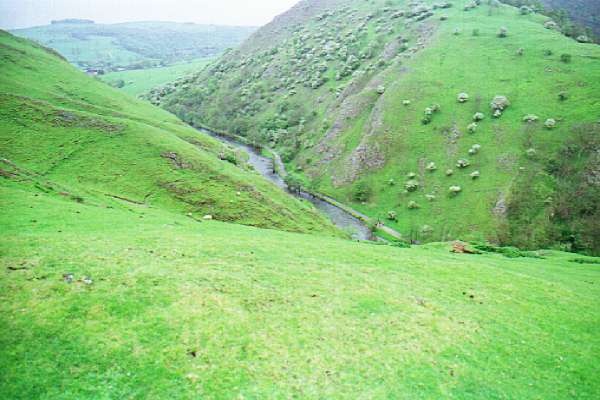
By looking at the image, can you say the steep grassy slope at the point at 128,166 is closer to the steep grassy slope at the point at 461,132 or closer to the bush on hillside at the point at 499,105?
the steep grassy slope at the point at 461,132

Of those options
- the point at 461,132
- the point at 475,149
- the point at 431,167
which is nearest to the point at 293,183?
the point at 431,167

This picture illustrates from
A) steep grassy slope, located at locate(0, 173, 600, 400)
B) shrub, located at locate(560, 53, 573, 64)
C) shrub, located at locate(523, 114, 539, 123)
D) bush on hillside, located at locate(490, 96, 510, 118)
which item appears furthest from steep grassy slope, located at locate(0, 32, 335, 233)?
shrub, located at locate(560, 53, 573, 64)

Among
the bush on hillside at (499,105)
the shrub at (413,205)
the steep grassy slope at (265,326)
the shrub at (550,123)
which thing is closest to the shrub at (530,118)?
the shrub at (550,123)

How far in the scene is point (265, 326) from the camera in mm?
19531

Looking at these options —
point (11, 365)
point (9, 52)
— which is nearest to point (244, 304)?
point (11, 365)

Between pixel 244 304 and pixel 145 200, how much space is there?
50308mm

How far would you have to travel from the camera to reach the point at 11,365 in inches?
612

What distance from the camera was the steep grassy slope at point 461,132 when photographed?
293 ft

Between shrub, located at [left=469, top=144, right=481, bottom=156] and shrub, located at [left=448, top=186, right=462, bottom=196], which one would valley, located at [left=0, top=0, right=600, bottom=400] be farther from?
shrub, located at [left=469, top=144, right=481, bottom=156]

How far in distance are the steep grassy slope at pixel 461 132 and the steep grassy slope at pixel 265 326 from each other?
6363cm

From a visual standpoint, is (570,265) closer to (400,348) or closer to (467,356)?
(467,356)

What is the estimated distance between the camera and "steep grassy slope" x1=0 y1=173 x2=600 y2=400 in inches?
629

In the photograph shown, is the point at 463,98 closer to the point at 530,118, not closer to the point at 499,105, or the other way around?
the point at 499,105

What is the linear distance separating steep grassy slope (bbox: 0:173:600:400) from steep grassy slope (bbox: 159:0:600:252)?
63627mm
